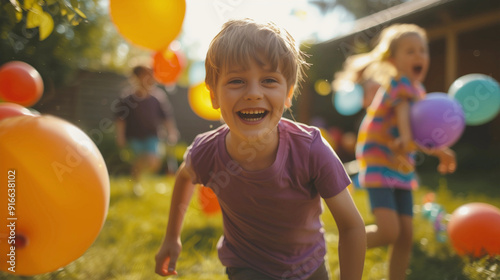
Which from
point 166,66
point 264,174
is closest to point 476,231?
point 264,174

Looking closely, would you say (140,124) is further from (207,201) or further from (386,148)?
(386,148)

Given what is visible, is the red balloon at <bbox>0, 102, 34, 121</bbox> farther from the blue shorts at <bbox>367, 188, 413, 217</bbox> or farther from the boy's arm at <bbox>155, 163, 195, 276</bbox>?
the blue shorts at <bbox>367, 188, 413, 217</bbox>

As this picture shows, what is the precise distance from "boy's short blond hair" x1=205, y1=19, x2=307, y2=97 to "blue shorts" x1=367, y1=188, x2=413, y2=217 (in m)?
1.20

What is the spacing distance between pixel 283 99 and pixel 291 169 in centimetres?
28

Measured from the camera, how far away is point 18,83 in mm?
2873

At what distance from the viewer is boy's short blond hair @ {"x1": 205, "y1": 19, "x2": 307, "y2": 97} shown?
140 centimetres

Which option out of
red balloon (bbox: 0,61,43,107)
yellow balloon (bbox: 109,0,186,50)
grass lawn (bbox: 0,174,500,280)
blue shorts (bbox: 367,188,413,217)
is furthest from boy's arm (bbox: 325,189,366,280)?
red balloon (bbox: 0,61,43,107)

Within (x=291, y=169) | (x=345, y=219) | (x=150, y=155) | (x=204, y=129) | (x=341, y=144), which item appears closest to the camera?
(x=345, y=219)

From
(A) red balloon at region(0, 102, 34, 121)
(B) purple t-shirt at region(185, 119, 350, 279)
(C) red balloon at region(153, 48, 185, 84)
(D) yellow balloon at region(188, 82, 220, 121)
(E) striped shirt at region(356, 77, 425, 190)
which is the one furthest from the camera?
(C) red balloon at region(153, 48, 185, 84)

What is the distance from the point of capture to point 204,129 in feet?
42.4

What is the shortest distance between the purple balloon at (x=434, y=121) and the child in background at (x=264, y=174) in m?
1.19

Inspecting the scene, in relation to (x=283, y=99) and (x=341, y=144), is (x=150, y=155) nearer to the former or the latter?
(x=283, y=99)

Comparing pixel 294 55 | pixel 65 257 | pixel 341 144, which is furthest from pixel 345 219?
pixel 341 144

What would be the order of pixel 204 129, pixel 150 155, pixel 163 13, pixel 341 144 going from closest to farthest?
pixel 163 13 < pixel 150 155 < pixel 341 144 < pixel 204 129
